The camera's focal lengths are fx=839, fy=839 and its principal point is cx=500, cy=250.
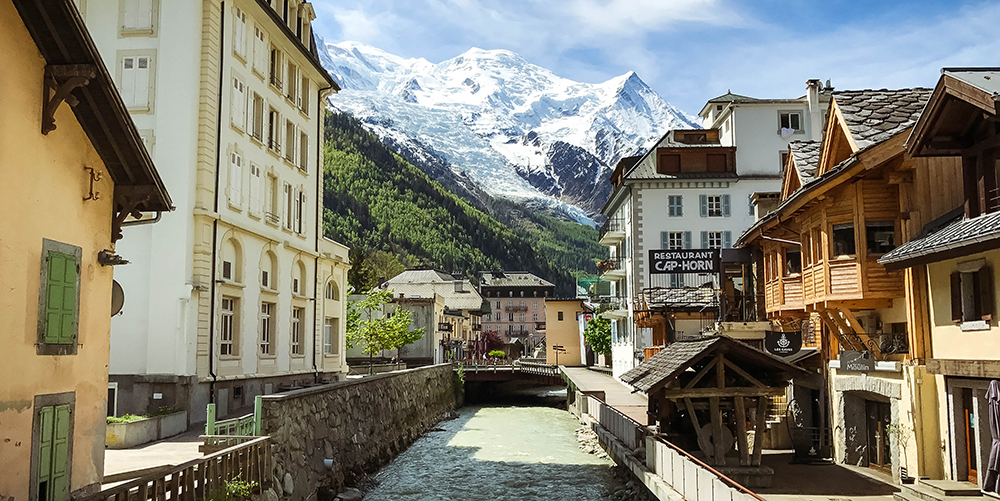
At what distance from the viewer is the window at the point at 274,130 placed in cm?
3350

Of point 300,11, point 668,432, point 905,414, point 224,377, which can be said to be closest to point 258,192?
point 224,377

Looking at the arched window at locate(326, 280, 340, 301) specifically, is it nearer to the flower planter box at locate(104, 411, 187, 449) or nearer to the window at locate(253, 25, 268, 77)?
the window at locate(253, 25, 268, 77)

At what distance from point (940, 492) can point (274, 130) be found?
27.1m

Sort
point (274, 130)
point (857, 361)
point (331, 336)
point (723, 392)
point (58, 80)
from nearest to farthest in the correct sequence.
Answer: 1. point (58, 80)
2. point (723, 392)
3. point (857, 361)
4. point (274, 130)
5. point (331, 336)

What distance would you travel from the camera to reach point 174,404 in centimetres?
2531

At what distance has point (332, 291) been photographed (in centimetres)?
4288

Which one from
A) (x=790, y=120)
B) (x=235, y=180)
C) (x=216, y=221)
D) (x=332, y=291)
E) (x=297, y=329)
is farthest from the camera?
(x=790, y=120)

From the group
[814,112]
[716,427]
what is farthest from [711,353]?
[814,112]

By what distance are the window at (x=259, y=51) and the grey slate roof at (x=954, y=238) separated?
23.3m

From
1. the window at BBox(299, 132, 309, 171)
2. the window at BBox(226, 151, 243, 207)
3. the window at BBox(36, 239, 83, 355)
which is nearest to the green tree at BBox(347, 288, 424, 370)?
the window at BBox(299, 132, 309, 171)

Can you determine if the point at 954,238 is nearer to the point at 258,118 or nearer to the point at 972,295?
the point at 972,295

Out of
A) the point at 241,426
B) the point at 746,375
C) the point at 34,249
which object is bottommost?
the point at 241,426

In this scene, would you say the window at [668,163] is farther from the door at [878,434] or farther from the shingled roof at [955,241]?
the shingled roof at [955,241]

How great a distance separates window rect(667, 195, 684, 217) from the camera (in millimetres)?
52844
